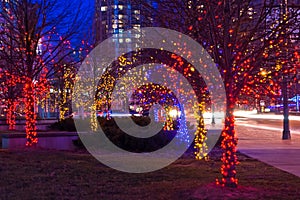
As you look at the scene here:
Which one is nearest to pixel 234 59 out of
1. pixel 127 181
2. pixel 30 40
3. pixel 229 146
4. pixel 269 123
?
pixel 229 146

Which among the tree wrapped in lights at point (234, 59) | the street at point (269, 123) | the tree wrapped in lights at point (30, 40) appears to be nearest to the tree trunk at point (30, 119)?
the tree wrapped in lights at point (30, 40)

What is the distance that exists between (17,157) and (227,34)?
7.21 meters

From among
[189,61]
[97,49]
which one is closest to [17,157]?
[189,61]

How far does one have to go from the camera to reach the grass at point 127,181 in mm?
7582

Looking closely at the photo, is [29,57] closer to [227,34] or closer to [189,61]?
[189,61]

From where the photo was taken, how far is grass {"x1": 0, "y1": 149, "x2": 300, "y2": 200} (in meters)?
7.58

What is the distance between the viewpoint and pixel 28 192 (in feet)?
25.9

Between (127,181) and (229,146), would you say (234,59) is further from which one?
(127,181)

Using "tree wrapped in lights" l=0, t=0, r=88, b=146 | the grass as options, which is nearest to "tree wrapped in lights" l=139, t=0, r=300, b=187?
the grass

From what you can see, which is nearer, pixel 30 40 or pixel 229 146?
pixel 229 146

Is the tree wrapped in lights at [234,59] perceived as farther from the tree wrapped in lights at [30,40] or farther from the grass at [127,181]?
the tree wrapped in lights at [30,40]

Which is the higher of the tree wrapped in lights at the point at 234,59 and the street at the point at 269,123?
the tree wrapped in lights at the point at 234,59

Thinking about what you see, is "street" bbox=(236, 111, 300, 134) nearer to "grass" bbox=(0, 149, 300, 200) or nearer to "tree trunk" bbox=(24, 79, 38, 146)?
"tree trunk" bbox=(24, 79, 38, 146)

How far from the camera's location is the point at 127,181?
9086 mm
